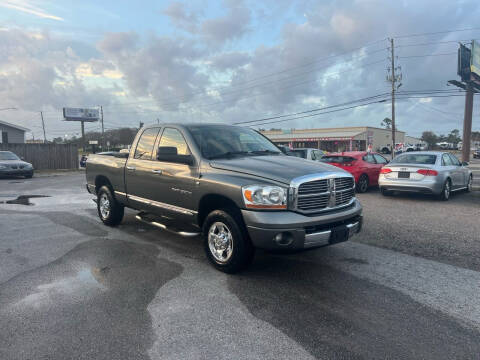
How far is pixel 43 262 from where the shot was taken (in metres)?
4.97

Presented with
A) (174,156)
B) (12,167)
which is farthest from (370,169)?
(12,167)

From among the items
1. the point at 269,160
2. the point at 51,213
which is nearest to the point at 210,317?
the point at 269,160

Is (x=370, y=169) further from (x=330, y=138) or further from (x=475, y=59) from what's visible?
(x=330, y=138)

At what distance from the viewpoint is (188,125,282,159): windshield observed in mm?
5035

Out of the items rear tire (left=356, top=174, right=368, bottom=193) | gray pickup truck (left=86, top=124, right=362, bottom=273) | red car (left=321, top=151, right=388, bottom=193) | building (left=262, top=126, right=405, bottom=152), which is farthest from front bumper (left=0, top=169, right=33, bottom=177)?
building (left=262, top=126, right=405, bottom=152)

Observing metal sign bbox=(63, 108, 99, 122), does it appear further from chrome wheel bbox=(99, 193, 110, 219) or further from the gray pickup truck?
the gray pickup truck

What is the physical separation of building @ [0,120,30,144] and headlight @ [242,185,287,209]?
1420 inches

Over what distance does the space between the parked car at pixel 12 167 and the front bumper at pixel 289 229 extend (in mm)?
17719

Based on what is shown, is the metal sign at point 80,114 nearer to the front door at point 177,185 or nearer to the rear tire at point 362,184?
the rear tire at point 362,184

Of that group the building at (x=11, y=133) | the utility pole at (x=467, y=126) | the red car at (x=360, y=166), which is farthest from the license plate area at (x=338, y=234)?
the building at (x=11, y=133)

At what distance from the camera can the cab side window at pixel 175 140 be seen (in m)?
5.17

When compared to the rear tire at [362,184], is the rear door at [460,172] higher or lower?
higher

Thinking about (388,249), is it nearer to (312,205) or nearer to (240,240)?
(312,205)

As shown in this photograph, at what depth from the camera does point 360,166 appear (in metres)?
12.0
